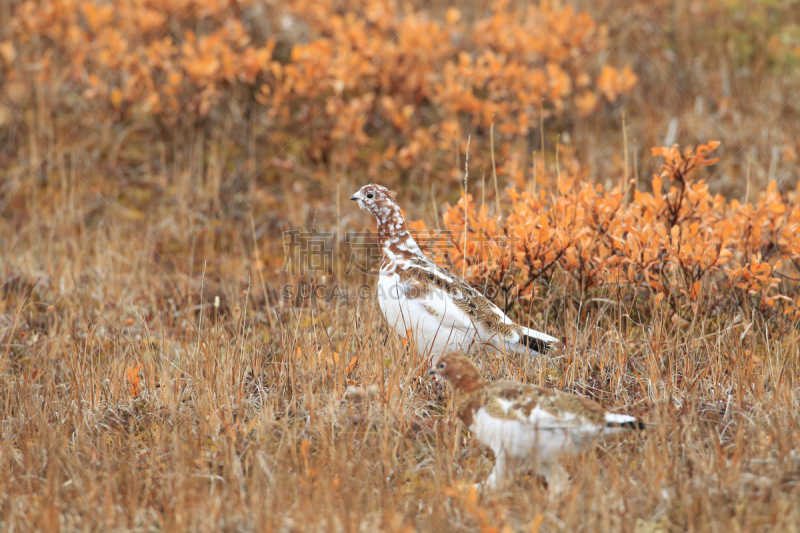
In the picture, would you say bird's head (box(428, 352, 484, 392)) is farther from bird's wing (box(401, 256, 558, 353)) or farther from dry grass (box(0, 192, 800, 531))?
bird's wing (box(401, 256, 558, 353))

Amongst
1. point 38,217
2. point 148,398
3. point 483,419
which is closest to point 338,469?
point 483,419

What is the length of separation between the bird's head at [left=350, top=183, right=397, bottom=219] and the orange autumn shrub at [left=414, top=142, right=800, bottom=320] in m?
0.36

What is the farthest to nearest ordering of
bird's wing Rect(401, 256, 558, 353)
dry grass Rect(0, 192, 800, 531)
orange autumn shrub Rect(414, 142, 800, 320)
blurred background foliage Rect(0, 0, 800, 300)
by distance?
1. blurred background foliage Rect(0, 0, 800, 300)
2. orange autumn shrub Rect(414, 142, 800, 320)
3. bird's wing Rect(401, 256, 558, 353)
4. dry grass Rect(0, 192, 800, 531)

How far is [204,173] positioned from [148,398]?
3745 millimetres

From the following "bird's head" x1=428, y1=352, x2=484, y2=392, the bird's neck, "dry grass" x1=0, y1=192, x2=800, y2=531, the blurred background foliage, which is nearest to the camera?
"dry grass" x1=0, y1=192, x2=800, y2=531

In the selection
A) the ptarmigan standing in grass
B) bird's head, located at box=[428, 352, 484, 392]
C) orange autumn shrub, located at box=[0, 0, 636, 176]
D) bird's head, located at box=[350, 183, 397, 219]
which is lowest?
the ptarmigan standing in grass

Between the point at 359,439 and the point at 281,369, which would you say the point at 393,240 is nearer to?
the point at 281,369

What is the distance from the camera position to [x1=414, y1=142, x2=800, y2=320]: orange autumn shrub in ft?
13.2

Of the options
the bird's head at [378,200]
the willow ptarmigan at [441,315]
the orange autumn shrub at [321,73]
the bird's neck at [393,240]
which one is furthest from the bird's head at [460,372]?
the orange autumn shrub at [321,73]

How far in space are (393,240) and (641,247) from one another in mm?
1406

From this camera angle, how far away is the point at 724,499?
257cm

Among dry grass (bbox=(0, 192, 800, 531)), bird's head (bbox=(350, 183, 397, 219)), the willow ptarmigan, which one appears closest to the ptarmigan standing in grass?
dry grass (bbox=(0, 192, 800, 531))

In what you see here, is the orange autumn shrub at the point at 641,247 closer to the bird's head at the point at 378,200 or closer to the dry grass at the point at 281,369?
the dry grass at the point at 281,369

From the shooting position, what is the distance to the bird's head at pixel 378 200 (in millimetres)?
3943
